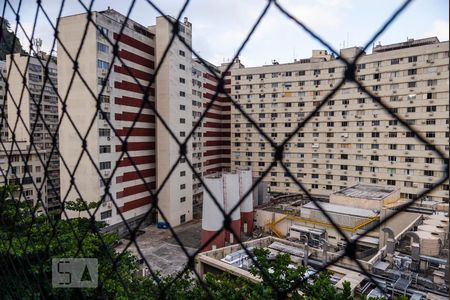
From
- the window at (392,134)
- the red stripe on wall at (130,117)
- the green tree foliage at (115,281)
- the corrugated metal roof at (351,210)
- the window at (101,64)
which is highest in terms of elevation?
the window at (101,64)

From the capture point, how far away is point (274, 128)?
9414 millimetres

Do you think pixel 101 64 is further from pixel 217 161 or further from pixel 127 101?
pixel 217 161

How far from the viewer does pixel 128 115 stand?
6195mm

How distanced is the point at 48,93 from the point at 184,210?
4669mm

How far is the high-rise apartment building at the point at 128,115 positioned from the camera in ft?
18.0

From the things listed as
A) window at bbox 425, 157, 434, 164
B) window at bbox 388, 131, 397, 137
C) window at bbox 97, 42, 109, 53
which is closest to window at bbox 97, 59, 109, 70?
window at bbox 97, 42, 109, 53

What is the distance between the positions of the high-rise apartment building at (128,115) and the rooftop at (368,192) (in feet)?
10.5

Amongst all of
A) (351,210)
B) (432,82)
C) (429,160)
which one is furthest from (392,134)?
(351,210)

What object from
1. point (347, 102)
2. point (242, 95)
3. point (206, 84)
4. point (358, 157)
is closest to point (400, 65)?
point (347, 102)

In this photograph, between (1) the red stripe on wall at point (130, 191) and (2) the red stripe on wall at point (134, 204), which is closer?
(1) the red stripe on wall at point (130, 191)

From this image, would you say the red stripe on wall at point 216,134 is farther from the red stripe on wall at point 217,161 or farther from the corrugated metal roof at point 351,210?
the corrugated metal roof at point 351,210

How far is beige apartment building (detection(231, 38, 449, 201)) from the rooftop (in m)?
1.03

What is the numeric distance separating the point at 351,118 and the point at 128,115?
5300mm

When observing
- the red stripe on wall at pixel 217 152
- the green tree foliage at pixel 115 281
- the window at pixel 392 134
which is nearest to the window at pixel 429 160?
the window at pixel 392 134
